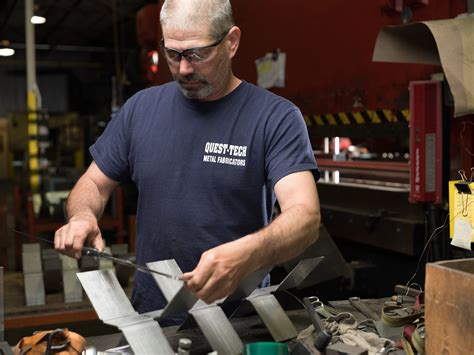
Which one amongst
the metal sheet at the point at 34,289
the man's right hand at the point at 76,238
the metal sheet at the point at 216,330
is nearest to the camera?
the metal sheet at the point at 216,330

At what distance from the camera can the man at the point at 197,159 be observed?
1.58 metres

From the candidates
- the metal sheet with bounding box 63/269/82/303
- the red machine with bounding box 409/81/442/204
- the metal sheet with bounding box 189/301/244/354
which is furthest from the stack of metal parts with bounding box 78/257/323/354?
the metal sheet with bounding box 63/269/82/303

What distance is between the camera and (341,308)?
1.80 metres

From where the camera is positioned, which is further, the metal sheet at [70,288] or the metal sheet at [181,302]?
the metal sheet at [70,288]

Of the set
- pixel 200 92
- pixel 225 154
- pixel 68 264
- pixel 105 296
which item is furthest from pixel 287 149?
pixel 68 264

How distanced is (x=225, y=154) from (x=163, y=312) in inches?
20.8

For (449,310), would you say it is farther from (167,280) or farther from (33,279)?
(33,279)

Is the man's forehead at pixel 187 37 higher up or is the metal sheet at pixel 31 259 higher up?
the man's forehead at pixel 187 37

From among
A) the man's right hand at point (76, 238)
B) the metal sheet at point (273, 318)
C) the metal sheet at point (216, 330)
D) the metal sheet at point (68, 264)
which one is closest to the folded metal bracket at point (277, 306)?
the metal sheet at point (273, 318)

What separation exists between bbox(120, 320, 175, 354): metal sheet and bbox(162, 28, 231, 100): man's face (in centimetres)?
62

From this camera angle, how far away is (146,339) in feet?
4.27

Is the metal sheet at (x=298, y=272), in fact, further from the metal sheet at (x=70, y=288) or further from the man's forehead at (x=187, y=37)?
the metal sheet at (x=70, y=288)

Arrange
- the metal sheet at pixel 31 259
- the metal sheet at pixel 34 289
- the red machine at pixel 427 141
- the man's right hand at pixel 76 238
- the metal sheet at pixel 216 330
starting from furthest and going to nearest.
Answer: the metal sheet at pixel 31 259
the metal sheet at pixel 34 289
the red machine at pixel 427 141
the man's right hand at pixel 76 238
the metal sheet at pixel 216 330

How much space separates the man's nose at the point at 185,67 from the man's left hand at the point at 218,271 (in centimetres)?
52
